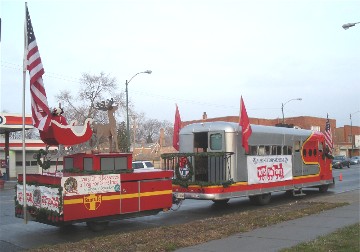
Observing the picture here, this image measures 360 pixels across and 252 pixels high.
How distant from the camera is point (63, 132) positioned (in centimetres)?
1088

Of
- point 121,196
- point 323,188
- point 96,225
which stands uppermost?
point 121,196

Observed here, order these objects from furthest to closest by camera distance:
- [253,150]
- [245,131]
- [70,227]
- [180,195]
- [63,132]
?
1. [253,150]
2. [245,131]
3. [180,195]
4. [70,227]
5. [63,132]

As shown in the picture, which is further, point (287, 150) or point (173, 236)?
point (287, 150)

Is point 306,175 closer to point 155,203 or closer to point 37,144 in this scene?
point 155,203

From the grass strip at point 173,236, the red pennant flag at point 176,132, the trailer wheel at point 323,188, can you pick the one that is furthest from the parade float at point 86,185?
the trailer wheel at point 323,188

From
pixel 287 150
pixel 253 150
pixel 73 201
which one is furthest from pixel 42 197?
pixel 287 150

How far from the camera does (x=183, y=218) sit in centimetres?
1391

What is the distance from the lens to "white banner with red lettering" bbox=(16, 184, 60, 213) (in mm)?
10219

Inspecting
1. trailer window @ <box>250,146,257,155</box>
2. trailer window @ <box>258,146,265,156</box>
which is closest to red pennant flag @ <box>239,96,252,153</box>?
trailer window @ <box>250,146,257,155</box>

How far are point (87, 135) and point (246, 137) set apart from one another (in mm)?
5926

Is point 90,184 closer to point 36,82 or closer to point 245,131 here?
point 36,82

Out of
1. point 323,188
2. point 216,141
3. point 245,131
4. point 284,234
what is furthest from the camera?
point 323,188

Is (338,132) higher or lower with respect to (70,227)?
higher

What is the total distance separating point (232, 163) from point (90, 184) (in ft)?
18.8
